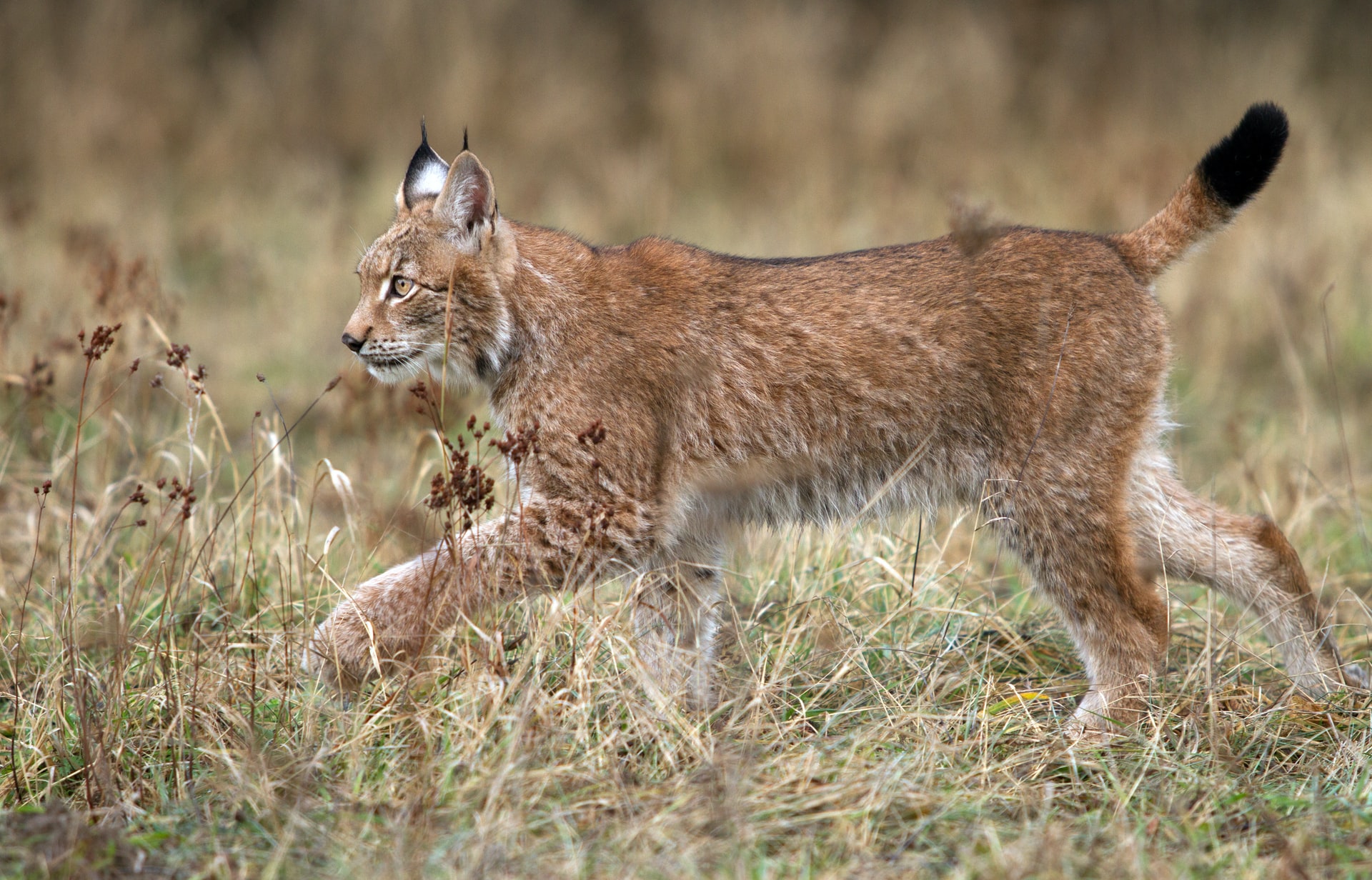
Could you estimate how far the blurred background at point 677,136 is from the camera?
8133 millimetres

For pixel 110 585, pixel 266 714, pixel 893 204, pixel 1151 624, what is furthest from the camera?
pixel 893 204

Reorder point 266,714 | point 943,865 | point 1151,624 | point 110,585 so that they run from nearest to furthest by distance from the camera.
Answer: point 943,865
point 266,714
point 1151,624
point 110,585

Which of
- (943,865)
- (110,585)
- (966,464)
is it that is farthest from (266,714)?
(966,464)

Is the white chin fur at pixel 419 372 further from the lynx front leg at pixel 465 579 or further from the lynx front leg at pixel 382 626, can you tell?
the lynx front leg at pixel 382 626

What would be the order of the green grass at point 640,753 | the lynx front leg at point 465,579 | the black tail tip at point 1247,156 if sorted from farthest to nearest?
the black tail tip at point 1247,156 → the lynx front leg at point 465,579 → the green grass at point 640,753

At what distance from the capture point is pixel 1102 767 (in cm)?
318

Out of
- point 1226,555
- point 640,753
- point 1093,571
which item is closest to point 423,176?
point 640,753

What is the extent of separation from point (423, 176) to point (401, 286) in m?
0.48

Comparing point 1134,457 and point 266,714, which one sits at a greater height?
point 1134,457

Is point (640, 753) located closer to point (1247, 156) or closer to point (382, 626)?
point (382, 626)

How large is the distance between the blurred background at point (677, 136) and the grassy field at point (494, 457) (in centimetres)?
4

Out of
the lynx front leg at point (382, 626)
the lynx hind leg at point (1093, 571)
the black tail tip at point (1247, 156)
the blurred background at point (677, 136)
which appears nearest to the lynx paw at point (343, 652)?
the lynx front leg at point (382, 626)

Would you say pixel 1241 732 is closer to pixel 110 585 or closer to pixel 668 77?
pixel 110 585

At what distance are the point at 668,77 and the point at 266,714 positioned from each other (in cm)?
943
